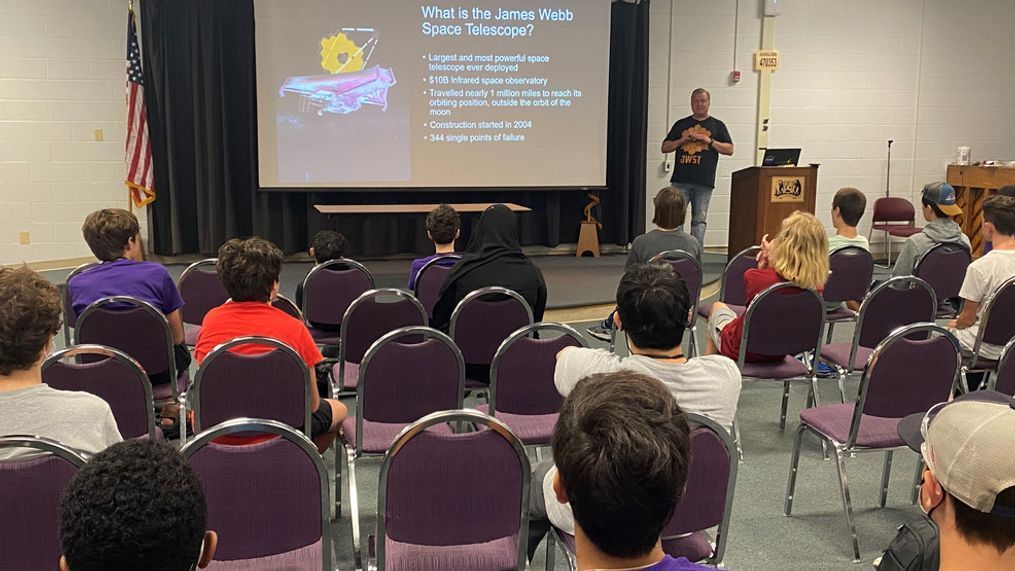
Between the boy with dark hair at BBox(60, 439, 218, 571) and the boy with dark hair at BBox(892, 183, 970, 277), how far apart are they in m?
4.80

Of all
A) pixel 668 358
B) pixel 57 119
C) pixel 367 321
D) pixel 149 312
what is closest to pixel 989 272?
pixel 668 358

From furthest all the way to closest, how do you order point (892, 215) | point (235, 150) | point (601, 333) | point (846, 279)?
point (892, 215)
point (235, 150)
point (601, 333)
point (846, 279)

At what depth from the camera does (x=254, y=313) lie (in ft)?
10.0

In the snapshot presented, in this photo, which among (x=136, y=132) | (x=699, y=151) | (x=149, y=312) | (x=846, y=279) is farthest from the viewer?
(x=699, y=151)

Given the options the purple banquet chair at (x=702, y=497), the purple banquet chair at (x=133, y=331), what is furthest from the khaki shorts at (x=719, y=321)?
the purple banquet chair at (x=133, y=331)

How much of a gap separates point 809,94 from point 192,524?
9756 mm

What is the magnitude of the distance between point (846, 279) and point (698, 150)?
3.56 metres

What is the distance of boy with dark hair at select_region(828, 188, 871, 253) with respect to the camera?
17.0 feet

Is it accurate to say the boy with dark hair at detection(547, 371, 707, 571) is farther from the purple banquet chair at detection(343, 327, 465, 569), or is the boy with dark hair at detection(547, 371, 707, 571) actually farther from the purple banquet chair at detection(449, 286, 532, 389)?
the purple banquet chair at detection(449, 286, 532, 389)

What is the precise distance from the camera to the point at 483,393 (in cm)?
407

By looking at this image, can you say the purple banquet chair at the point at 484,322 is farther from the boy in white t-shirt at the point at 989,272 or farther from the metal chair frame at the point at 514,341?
the boy in white t-shirt at the point at 989,272

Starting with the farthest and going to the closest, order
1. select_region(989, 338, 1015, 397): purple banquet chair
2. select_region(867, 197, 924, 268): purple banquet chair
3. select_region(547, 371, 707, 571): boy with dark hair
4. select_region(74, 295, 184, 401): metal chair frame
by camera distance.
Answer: select_region(867, 197, 924, 268): purple banquet chair < select_region(74, 295, 184, 401): metal chair frame < select_region(989, 338, 1015, 397): purple banquet chair < select_region(547, 371, 707, 571): boy with dark hair

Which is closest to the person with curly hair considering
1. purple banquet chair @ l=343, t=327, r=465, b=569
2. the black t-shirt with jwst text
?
purple banquet chair @ l=343, t=327, r=465, b=569

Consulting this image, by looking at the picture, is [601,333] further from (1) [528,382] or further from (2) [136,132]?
(2) [136,132]
